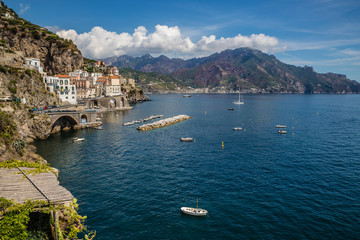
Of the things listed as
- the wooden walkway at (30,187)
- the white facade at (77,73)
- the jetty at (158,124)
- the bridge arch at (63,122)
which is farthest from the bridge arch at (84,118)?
the white facade at (77,73)

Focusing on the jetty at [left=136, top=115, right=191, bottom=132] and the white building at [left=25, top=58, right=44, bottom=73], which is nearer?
the jetty at [left=136, top=115, right=191, bottom=132]

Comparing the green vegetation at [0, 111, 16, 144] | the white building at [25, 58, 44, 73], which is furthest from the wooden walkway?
the white building at [25, 58, 44, 73]

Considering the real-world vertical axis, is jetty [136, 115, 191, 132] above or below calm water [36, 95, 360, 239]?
above

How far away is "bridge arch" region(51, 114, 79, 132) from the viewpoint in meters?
94.9

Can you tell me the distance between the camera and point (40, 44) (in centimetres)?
17025

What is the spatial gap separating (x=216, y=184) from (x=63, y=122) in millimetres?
81459

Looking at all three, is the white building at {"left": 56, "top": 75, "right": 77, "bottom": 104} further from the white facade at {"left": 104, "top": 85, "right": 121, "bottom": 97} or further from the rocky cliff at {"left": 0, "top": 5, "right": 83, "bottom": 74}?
the white facade at {"left": 104, "top": 85, "right": 121, "bottom": 97}

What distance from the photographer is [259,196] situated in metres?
42.7

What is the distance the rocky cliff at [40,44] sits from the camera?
157m

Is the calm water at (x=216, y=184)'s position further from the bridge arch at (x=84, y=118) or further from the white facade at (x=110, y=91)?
the white facade at (x=110, y=91)

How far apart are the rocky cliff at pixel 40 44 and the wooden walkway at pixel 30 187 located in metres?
157

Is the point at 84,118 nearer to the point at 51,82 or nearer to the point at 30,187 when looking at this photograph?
the point at 51,82

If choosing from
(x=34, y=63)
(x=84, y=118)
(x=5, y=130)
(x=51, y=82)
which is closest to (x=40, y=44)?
(x=34, y=63)

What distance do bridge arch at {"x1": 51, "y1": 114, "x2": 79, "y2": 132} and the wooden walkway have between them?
70.5 m
